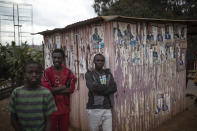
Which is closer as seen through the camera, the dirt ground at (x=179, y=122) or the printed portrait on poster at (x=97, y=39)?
the printed portrait on poster at (x=97, y=39)

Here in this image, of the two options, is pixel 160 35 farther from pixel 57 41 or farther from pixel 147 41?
pixel 57 41

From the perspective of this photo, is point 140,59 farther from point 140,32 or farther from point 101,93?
point 101,93

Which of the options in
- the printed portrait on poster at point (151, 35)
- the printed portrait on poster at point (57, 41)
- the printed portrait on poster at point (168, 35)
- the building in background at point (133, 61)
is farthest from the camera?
the printed portrait on poster at point (57, 41)

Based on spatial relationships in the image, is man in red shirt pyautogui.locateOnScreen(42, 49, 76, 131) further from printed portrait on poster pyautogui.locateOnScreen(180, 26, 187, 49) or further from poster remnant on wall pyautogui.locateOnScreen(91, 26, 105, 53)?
printed portrait on poster pyautogui.locateOnScreen(180, 26, 187, 49)

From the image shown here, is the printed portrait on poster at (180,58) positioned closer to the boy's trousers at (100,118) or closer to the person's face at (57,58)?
the boy's trousers at (100,118)

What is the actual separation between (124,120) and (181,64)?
9.50ft

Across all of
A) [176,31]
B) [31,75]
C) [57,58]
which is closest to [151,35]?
[176,31]

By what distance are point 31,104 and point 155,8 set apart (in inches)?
585

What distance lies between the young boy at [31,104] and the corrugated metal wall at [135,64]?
1782 mm

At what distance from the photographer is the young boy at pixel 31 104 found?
6.72 ft

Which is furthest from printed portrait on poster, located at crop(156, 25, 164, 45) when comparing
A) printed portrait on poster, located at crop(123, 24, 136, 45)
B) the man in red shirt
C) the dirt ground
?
the man in red shirt

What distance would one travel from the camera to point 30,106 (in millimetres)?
2043

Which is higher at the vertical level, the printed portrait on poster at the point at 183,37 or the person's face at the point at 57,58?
the printed portrait on poster at the point at 183,37

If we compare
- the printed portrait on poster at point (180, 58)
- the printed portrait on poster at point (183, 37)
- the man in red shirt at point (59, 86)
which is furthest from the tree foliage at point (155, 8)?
the man in red shirt at point (59, 86)
